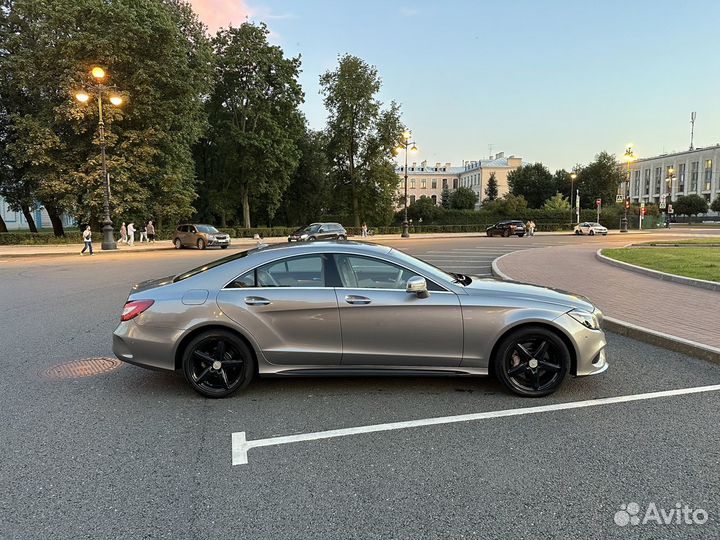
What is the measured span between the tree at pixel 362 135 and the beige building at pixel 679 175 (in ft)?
237

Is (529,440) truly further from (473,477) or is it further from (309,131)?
(309,131)

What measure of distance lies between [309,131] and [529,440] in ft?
206

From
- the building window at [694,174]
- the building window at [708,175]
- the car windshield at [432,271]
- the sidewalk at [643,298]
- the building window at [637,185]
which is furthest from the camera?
the building window at [637,185]

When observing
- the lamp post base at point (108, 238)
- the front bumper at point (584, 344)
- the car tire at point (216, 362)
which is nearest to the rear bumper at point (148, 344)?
the car tire at point (216, 362)

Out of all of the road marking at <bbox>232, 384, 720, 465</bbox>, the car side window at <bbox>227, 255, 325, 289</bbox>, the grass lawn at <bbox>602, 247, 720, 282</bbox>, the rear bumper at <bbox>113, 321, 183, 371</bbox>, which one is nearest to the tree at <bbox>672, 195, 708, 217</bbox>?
the grass lawn at <bbox>602, 247, 720, 282</bbox>

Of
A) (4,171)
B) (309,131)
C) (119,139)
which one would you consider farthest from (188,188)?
(309,131)

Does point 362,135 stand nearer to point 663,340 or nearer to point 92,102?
point 92,102

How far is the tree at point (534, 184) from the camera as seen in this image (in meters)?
87.0

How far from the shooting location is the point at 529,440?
372cm

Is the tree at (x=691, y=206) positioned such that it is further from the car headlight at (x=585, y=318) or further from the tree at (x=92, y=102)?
the car headlight at (x=585, y=318)

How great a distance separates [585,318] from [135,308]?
4.38m

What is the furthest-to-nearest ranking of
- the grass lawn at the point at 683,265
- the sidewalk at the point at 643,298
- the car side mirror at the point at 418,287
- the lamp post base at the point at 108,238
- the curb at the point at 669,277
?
1. the lamp post base at the point at 108,238
2. the grass lawn at the point at 683,265
3. the curb at the point at 669,277
4. the sidewalk at the point at 643,298
5. the car side mirror at the point at 418,287

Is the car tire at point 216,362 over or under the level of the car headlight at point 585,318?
under

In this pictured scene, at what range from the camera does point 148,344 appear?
15.2ft
